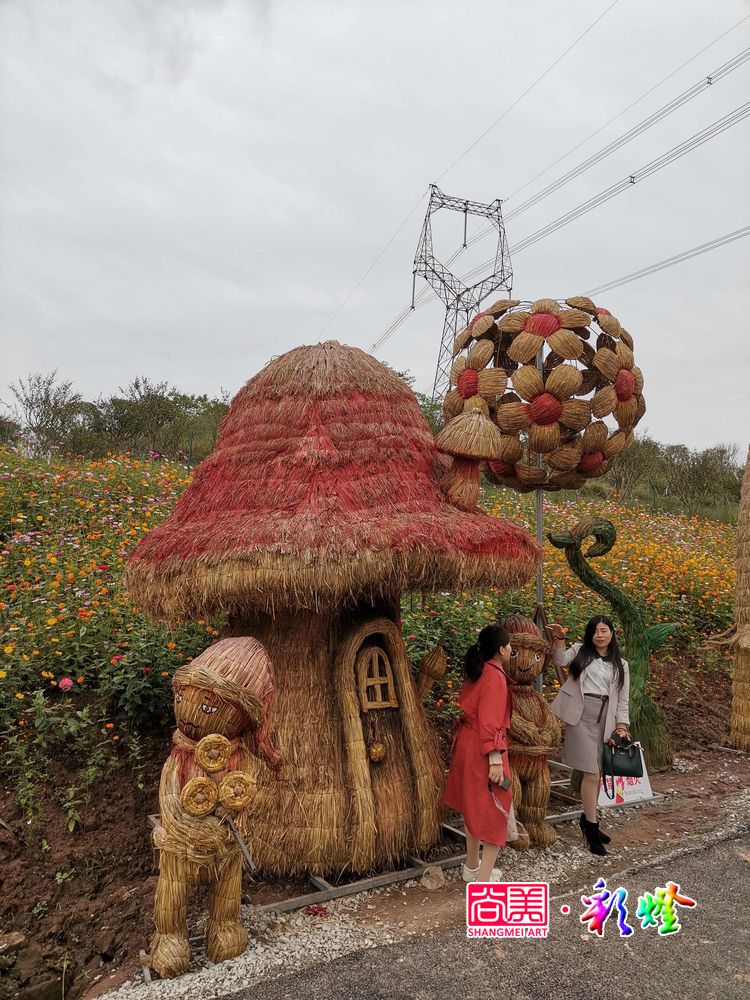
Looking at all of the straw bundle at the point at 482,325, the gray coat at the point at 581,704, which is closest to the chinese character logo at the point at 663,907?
the gray coat at the point at 581,704

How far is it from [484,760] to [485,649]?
57cm

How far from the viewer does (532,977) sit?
3.06 m

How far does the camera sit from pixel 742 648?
6.32 m

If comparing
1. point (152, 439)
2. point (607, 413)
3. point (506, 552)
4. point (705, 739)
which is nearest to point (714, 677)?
point (705, 739)

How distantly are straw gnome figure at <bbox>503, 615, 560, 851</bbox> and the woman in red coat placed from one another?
0.28 meters

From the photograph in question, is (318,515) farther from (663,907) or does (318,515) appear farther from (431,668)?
(663,907)

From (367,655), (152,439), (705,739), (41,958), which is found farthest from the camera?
(152,439)

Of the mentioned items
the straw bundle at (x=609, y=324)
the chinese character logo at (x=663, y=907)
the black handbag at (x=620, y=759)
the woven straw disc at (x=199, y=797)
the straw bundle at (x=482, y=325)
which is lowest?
the chinese character logo at (x=663, y=907)

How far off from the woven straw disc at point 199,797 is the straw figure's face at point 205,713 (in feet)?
0.63

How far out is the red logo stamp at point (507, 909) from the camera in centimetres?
340

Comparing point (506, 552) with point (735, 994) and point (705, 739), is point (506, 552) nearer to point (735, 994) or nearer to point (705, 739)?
point (735, 994)

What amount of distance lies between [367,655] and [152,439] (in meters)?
11.6

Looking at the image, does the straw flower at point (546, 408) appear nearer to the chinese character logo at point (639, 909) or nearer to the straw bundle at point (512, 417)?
the straw bundle at point (512, 417)

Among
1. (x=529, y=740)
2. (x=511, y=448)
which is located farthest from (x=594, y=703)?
(x=511, y=448)
